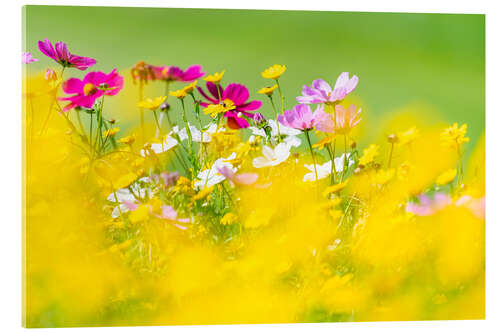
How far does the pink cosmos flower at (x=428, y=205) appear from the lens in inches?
70.4

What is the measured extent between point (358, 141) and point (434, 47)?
0.37m

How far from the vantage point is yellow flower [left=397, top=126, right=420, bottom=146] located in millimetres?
1796

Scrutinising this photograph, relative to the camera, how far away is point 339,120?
1.75 metres

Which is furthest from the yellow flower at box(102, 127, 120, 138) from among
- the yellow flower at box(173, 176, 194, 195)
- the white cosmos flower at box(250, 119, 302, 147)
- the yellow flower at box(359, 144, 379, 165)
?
the yellow flower at box(359, 144, 379, 165)

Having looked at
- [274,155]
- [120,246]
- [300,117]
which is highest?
[300,117]

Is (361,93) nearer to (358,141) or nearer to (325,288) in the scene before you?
(358,141)

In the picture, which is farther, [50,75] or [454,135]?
[454,135]

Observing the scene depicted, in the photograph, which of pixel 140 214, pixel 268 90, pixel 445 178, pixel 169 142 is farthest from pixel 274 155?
pixel 445 178

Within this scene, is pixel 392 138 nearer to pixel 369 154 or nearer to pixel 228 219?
pixel 369 154

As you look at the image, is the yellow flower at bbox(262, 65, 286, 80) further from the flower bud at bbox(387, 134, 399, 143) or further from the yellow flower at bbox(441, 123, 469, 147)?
the yellow flower at bbox(441, 123, 469, 147)

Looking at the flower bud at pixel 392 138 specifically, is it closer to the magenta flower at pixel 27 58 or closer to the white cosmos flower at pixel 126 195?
the white cosmos flower at pixel 126 195

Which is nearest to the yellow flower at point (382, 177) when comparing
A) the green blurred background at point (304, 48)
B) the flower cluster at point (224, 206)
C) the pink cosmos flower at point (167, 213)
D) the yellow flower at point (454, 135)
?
the flower cluster at point (224, 206)

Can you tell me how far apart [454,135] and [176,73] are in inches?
31.2
